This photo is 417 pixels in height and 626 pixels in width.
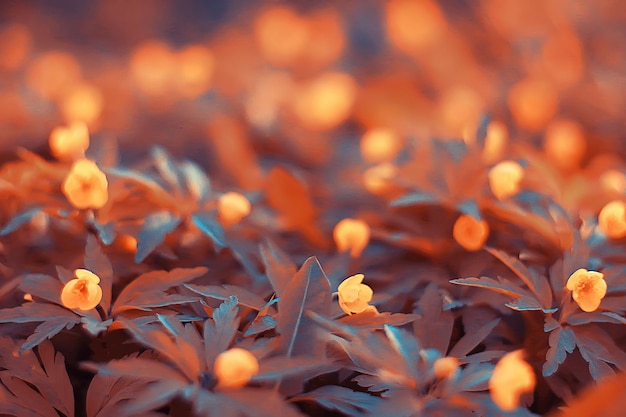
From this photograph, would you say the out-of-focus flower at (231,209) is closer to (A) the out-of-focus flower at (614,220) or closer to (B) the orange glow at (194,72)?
(A) the out-of-focus flower at (614,220)

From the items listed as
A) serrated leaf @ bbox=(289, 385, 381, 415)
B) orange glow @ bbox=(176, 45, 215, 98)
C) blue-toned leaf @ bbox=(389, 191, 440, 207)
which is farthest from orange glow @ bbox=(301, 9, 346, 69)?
serrated leaf @ bbox=(289, 385, 381, 415)

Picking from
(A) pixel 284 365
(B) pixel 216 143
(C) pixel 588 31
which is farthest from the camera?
(C) pixel 588 31

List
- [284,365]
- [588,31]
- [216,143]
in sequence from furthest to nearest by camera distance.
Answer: [588,31] → [216,143] → [284,365]

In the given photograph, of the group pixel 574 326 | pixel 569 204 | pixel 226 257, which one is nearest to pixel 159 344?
pixel 226 257

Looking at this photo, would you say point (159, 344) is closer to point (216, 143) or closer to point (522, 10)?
point (216, 143)

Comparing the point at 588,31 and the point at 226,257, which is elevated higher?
the point at 588,31

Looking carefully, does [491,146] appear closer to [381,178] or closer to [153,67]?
[381,178]


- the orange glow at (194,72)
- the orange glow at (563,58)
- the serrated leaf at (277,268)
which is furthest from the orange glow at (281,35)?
the serrated leaf at (277,268)

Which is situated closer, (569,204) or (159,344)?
(159,344)

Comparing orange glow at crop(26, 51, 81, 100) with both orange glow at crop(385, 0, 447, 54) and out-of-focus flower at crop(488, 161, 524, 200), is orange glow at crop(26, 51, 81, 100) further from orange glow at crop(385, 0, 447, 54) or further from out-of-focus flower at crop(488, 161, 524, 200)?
out-of-focus flower at crop(488, 161, 524, 200)
